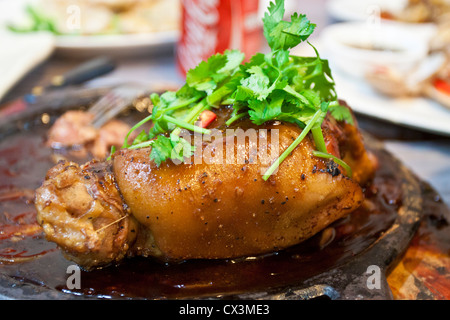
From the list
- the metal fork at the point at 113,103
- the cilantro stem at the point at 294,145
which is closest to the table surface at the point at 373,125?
the metal fork at the point at 113,103

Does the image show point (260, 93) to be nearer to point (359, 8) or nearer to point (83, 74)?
point (83, 74)

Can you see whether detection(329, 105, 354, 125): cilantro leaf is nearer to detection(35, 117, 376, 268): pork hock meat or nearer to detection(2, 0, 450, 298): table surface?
detection(35, 117, 376, 268): pork hock meat

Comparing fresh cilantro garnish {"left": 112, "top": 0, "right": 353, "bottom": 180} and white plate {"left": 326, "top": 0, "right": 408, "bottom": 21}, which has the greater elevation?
white plate {"left": 326, "top": 0, "right": 408, "bottom": 21}

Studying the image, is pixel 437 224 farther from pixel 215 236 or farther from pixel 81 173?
pixel 81 173

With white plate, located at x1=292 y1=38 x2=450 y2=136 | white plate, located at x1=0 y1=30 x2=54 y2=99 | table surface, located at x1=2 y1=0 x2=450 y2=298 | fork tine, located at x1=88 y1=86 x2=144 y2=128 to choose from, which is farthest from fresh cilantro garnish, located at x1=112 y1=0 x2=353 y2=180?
white plate, located at x1=0 y1=30 x2=54 y2=99

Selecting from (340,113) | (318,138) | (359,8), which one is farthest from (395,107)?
(359,8)
